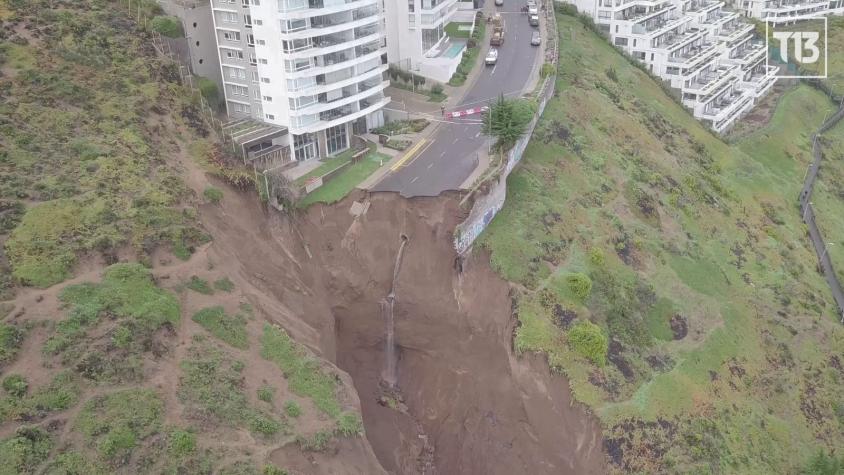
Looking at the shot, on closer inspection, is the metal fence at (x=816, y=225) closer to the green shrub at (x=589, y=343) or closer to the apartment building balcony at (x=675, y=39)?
the apartment building balcony at (x=675, y=39)

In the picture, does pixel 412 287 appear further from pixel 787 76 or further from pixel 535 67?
pixel 787 76

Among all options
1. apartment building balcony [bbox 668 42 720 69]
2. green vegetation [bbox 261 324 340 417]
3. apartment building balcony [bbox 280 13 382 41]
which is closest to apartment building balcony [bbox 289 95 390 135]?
apartment building balcony [bbox 280 13 382 41]

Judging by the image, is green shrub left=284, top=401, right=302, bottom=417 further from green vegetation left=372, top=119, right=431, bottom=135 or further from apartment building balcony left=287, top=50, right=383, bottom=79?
green vegetation left=372, top=119, right=431, bottom=135

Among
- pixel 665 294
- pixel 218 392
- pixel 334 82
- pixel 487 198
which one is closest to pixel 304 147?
pixel 334 82

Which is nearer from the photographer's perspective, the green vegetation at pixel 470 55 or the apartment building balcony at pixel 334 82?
the apartment building balcony at pixel 334 82

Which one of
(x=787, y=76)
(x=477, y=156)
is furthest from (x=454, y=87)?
(x=787, y=76)

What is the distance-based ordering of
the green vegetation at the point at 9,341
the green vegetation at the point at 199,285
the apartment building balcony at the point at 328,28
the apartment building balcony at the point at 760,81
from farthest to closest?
the apartment building balcony at the point at 760,81
the apartment building balcony at the point at 328,28
the green vegetation at the point at 199,285
the green vegetation at the point at 9,341

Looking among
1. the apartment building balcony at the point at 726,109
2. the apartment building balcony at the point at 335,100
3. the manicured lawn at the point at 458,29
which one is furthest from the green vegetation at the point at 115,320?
the apartment building balcony at the point at 726,109

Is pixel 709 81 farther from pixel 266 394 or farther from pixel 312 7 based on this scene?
pixel 266 394
